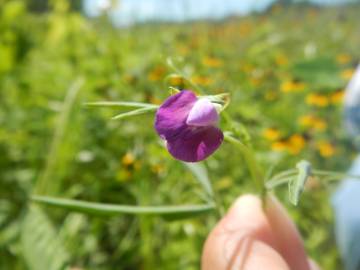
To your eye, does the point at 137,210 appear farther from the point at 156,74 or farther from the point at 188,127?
the point at 156,74

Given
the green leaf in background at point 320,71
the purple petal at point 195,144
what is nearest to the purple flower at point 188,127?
the purple petal at point 195,144

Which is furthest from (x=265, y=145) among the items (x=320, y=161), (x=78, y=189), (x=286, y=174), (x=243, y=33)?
(x=243, y=33)

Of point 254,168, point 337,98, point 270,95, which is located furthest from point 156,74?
point 254,168

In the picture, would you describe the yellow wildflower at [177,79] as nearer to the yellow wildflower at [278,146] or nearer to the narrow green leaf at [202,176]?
the narrow green leaf at [202,176]

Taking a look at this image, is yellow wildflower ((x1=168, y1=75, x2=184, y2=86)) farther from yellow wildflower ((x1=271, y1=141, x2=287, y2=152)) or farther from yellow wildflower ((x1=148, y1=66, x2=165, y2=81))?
yellow wildflower ((x1=271, y1=141, x2=287, y2=152))

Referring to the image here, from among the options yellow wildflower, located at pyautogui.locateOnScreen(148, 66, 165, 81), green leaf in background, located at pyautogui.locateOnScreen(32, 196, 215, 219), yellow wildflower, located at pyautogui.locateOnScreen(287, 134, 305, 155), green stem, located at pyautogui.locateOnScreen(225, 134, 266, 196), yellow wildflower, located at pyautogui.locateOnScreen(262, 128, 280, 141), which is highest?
green stem, located at pyautogui.locateOnScreen(225, 134, 266, 196)

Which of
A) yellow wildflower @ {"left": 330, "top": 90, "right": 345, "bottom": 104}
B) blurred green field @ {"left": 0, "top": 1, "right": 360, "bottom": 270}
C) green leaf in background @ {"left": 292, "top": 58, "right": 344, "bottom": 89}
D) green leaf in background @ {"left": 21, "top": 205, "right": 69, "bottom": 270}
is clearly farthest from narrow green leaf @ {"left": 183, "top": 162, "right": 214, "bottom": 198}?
yellow wildflower @ {"left": 330, "top": 90, "right": 345, "bottom": 104}
